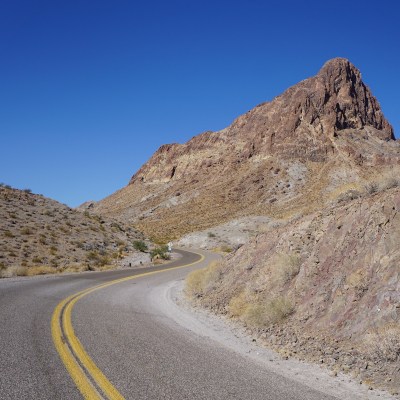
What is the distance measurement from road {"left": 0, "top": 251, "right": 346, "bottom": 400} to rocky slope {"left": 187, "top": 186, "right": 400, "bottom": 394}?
1.37 m

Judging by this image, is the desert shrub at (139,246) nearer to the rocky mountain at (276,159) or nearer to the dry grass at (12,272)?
the dry grass at (12,272)

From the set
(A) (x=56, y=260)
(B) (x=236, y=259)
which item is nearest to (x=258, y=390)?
(B) (x=236, y=259)

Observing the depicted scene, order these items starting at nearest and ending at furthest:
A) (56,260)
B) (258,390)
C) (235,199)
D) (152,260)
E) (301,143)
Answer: (258,390) → (56,260) → (152,260) → (235,199) → (301,143)

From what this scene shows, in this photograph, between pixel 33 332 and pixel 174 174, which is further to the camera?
pixel 174 174

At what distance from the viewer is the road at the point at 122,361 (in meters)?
5.10

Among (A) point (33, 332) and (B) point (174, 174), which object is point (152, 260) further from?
(B) point (174, 174)

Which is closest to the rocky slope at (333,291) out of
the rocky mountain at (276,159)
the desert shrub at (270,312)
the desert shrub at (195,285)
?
the desert shrub at (270,312)

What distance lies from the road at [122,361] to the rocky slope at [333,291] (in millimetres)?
1368

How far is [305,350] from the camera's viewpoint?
7277mm

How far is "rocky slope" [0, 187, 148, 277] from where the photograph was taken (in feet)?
80.5

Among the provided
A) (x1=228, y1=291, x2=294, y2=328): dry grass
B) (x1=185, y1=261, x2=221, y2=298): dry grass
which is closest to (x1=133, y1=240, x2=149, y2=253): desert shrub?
(x1=185, y1=261, x2=221, y2=298): dry grass

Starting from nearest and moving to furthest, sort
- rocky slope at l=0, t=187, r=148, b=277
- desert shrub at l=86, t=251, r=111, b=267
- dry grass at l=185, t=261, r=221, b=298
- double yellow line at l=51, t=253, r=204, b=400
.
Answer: double yellow line at l=51, t=253, r=204, b=400, dry grass at l=185, t=261, r=221, b=298, rocky slope at l=0, t=187, r=148, b=277, desert shrub at l=86, t=251, r=111, b=267

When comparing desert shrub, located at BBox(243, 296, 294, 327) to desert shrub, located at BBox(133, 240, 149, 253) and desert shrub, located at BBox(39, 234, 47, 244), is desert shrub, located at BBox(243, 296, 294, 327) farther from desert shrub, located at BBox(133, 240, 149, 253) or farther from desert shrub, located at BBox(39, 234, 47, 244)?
desert shrub, located at BBox(133, 240, 149, 253)

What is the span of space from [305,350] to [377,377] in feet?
5.31
